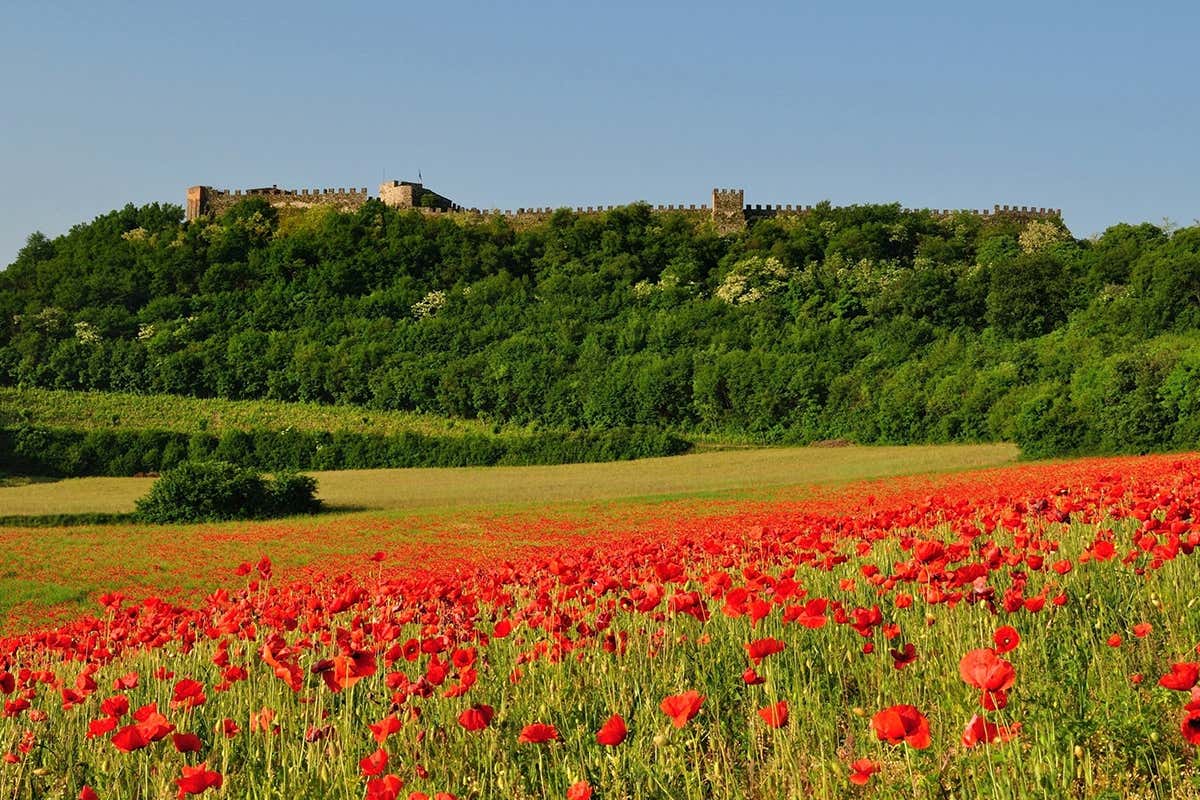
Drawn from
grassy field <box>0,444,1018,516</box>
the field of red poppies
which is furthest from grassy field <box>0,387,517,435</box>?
the field of red poppies

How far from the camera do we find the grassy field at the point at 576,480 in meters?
38.2

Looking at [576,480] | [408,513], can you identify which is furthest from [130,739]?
[576,480]

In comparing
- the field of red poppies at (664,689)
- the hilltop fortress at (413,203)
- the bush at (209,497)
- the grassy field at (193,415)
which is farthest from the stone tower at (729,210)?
the field of red poppies at (664,689)

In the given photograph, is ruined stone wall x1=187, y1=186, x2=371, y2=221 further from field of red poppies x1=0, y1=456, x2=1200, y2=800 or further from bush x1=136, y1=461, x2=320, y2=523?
field of red poppies x1=0, y1=456, x2=1200, y2=800

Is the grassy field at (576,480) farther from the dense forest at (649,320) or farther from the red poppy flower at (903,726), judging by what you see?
the red poppy flower at (903,726)

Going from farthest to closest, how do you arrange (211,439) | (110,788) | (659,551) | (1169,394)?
(211,439)
(1169,394)
(659,551)
(110,788)

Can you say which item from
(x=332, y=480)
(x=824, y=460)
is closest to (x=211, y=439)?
(x=332, y=480)

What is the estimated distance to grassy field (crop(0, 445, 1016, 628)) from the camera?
23.2 meters

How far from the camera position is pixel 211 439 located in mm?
49688

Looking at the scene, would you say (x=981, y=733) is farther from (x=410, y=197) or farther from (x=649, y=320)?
(x=410, y=197)

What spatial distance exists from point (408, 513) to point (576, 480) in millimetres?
10214

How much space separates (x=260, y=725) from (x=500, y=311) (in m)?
74.1

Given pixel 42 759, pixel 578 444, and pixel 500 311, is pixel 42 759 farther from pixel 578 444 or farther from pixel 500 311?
pixel 500 311

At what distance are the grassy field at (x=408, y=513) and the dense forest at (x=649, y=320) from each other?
4923 millimetres
